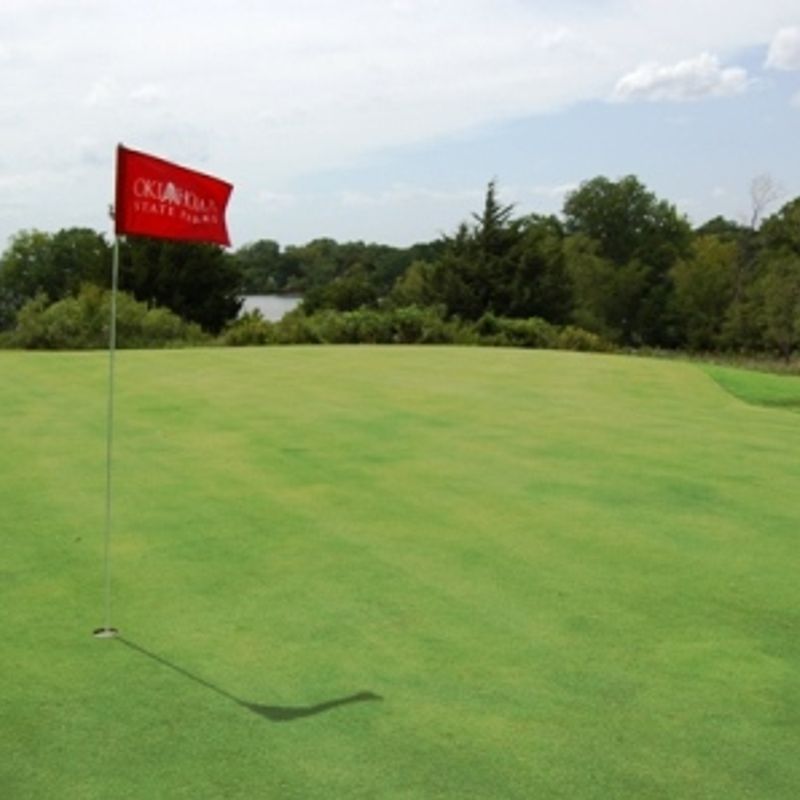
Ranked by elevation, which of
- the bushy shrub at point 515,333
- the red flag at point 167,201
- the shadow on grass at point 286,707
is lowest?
the shadow on grass at point 286,707

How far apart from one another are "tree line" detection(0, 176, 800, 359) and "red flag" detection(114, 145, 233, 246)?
2335 cm

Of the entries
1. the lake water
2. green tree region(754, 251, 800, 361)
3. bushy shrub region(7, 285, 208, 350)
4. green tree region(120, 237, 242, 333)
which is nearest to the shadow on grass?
bushy shrub region(7, 285, 208, 350)

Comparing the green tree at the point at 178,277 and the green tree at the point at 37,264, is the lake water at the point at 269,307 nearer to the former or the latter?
the green tree at the point at 178,277

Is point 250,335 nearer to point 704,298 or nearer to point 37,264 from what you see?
point 704,298

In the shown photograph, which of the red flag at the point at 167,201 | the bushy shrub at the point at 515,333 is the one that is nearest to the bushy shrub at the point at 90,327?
the bushy shrub at the point at 515,333

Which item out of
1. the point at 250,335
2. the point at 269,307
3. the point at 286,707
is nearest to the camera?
the point at 286,707

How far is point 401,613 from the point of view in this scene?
594cm

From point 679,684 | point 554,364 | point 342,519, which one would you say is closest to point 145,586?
point 342,519

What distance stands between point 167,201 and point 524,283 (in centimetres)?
4824

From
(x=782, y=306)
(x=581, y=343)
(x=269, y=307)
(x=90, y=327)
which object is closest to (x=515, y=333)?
(x=581, y=343)

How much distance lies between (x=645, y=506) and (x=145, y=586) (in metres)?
4.29

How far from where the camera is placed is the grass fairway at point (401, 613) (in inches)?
163

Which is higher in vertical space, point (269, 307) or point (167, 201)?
point (269, 307)

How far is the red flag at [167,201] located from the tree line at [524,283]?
76.6 feet
